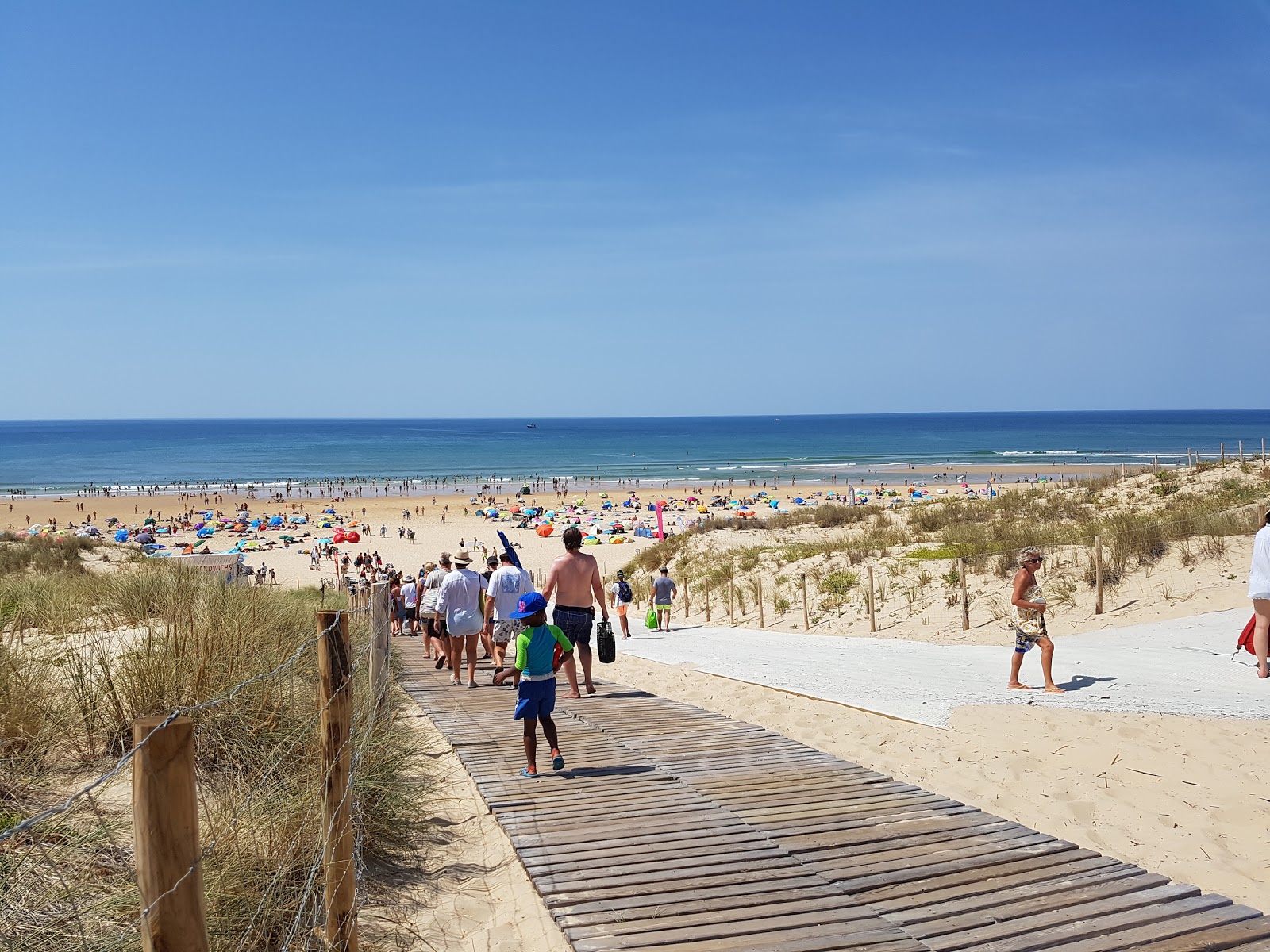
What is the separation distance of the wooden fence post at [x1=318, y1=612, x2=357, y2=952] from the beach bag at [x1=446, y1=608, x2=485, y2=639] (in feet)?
18.9

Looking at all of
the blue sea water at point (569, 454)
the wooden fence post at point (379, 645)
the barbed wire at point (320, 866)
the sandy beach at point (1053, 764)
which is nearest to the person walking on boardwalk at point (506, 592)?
the wooden fence post at point (379, 645)

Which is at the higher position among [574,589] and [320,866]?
[574,589]

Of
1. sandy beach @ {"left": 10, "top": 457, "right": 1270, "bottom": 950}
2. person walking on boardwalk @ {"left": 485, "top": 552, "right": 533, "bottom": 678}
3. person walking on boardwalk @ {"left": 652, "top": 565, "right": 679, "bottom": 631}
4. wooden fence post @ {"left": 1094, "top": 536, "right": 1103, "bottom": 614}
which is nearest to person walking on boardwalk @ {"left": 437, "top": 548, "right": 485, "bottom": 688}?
person walking on boardwalk @ {"left": 485, "top": 552, "right": 533, "bottom": 678}

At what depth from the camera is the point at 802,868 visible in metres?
4.54

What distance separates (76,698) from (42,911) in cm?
266

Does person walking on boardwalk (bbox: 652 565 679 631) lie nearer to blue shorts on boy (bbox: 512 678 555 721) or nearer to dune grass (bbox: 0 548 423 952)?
dune grass (bbox: 0 548 423 952)

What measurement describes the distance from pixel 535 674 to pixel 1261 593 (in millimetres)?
7025

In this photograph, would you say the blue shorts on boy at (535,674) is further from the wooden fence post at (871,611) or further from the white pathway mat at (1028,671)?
the wooden fence post at (871,611)

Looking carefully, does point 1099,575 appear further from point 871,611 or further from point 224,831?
point 224,831

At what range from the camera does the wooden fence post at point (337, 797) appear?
3623 mm

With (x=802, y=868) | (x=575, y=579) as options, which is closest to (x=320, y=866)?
(x=802, y=868)

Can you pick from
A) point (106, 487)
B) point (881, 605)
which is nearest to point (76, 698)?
point (881, 605)

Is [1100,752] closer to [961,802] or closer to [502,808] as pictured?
[961,802]

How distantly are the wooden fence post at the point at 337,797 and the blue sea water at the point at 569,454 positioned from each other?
72.7 meters
